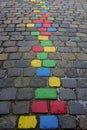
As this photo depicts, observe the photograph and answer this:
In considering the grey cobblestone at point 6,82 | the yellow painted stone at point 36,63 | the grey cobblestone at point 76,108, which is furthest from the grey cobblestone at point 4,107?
the yellow painted stone at point 36,63

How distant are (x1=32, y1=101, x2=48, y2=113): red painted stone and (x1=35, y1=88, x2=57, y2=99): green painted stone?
4.2 inches

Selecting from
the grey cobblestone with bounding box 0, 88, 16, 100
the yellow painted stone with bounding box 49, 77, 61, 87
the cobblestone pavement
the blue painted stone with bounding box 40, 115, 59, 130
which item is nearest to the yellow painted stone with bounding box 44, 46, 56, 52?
the cobblestone pavement

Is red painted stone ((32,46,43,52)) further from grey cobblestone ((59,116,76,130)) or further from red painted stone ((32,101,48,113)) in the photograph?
grey cobblestone ((59,116,76,130))

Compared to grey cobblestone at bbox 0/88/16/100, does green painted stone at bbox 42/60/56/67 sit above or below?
above

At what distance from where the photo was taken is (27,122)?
2.40 metres

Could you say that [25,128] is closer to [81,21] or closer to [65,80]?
[65,80]

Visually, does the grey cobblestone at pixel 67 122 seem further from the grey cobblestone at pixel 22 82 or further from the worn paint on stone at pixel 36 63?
the worn paint on stone at pixel 36 63

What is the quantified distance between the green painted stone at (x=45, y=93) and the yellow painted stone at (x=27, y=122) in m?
0.38

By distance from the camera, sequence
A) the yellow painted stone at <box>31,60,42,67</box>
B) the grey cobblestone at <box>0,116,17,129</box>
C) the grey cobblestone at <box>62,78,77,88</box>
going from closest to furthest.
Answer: the grey cobblestone at <box>0,116,17,129</box>
the grey cobblestone at <box>62,78,77,88</box>
the yellow painted stone at <box>31,60,42,67</box>

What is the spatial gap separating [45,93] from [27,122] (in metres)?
0.54

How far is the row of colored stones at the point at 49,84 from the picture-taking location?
2397mm

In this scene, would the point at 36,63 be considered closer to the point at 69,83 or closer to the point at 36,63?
the point at 36,63

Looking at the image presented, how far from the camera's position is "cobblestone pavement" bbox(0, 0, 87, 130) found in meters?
2.48

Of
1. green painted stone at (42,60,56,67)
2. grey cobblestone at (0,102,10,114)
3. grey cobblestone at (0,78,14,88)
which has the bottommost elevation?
grey cobblestone at (0,102,10,114)
